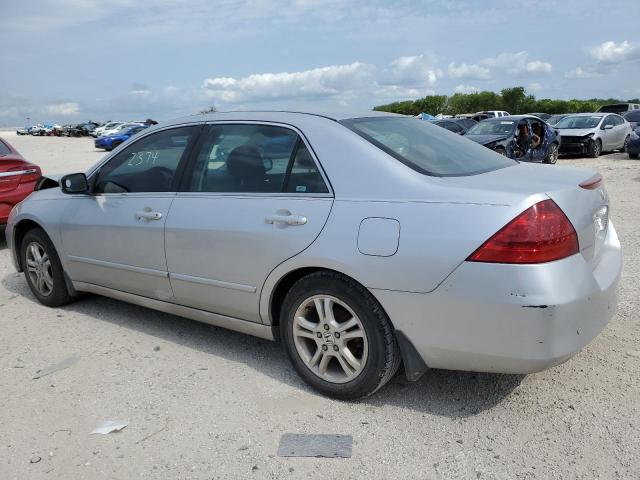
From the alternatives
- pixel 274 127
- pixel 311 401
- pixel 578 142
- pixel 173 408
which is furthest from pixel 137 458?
pixel 578 142

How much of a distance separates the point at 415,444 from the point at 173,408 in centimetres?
136

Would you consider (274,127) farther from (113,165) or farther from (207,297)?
(113,165)

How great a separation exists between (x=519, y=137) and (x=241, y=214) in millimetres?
12881

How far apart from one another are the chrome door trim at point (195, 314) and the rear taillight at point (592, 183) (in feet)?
6.34

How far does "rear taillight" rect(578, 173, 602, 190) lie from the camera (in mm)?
3039

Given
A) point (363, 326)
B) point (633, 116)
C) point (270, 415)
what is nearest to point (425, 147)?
point (363, 326)

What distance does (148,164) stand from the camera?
164 inches

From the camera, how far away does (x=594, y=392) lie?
3182 millimetres

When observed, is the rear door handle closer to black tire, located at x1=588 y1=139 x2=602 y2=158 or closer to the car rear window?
black tire, located at x1=588 y1=139 x2=602 y2=158

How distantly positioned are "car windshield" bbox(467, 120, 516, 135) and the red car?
36.0 ft

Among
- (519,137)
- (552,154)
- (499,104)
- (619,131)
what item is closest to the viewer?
(519,137)

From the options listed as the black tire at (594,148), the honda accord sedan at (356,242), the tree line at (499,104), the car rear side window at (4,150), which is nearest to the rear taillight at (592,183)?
the honda accord sedan at (356,242)

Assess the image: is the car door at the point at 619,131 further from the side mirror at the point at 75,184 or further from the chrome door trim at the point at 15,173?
the side mirror at the point at 75,184

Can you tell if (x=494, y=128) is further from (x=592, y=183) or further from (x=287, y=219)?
(x=287, y=219)
